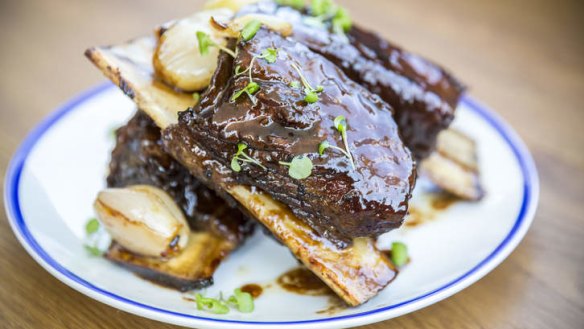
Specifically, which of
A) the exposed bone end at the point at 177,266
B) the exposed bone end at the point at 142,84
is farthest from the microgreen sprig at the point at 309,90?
the exposed bone end at the point at 177,266

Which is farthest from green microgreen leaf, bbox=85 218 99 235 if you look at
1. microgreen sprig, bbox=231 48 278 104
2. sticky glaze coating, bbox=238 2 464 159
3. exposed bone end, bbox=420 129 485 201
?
exposed bone end, bbox=420 129 485 201

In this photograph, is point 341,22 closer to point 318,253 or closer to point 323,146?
point 323,146

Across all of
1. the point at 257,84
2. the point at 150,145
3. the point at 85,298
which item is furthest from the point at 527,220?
the point at 85,298

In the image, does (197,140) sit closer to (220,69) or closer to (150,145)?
(220,69)

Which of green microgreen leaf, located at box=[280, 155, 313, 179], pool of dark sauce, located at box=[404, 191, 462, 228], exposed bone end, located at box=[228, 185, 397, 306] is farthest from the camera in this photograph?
pool of dark sauce, located at box=[404, 191, 462, 228]

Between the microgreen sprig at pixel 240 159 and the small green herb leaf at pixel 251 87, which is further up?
the small green herb leaf at pixel 251 87

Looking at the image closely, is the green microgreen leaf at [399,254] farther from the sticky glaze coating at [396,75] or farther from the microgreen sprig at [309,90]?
the microgreen sprig at [309,90]

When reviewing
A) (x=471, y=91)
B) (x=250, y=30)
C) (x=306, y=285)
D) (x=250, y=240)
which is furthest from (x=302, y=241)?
(x=471, y=91)

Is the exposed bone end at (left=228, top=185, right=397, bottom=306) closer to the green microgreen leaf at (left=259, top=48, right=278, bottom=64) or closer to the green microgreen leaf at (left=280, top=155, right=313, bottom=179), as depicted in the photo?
the green microgreen leaf at (left=280, top=155, right=313, bottom=179)
